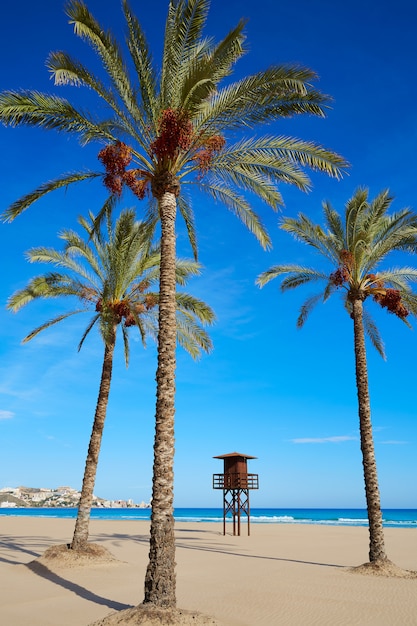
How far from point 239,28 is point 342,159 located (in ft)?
12.2

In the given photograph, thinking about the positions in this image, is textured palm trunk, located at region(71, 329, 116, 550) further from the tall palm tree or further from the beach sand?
the tall palm tree

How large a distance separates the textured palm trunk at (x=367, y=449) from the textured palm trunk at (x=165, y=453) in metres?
8.96

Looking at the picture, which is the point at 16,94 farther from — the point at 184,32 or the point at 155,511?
the point at 155,511

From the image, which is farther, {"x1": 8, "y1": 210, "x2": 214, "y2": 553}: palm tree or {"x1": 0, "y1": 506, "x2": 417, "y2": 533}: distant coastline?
{"x1": 0, "y1": 506, "x2": 417, "y2": 533}: distant coastline

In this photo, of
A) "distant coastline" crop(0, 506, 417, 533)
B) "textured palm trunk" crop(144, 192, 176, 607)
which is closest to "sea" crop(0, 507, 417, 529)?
"distant coastline" crop(0, 506, 417, 533)

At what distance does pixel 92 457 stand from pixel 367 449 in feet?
29.7

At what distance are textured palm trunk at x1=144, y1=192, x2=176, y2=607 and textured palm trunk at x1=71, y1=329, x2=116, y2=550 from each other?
7.10 meters

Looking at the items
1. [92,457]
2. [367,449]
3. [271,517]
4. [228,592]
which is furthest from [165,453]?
[271,517]

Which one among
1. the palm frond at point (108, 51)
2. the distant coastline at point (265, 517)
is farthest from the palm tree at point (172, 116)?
the distant coastline at point (265, 517)

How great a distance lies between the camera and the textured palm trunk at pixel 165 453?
8.49m

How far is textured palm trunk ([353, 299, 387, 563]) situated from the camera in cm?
1556

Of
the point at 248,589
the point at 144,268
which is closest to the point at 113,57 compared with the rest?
the point at 144,268

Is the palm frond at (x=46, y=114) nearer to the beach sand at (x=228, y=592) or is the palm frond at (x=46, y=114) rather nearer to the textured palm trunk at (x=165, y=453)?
the textured palm trunk at (x=165, y=453)

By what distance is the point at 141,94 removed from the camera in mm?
11648
